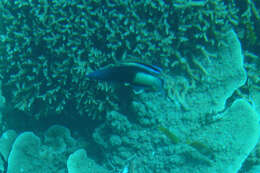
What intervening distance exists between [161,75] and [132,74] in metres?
1.34

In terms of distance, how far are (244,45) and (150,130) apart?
201 centimetres

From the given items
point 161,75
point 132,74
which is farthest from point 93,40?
point 132,74

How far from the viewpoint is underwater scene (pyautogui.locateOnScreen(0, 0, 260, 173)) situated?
10.0 ft

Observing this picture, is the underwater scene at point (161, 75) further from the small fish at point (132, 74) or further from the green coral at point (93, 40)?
the small fish at point (132, 74)

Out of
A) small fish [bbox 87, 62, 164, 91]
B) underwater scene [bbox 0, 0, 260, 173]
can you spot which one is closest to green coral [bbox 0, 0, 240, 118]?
underwater scene [bbox 0, 0, 260, 173]

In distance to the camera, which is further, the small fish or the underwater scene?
the underwater scene

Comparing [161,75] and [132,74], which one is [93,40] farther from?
[132,74]

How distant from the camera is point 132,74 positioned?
1.86 metres

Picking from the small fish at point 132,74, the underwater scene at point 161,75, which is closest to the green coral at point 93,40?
the underwater scene at point 161,75

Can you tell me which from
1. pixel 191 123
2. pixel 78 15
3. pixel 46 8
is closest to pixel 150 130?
pixel 191 123

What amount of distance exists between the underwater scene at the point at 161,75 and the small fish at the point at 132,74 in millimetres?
1166

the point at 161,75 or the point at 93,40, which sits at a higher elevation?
the point at 93,40

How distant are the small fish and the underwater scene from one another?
45.9 inches

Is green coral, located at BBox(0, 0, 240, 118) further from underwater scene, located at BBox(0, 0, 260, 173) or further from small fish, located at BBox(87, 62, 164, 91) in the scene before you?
small fish, located at BBox(87, 62, 164, 91)
